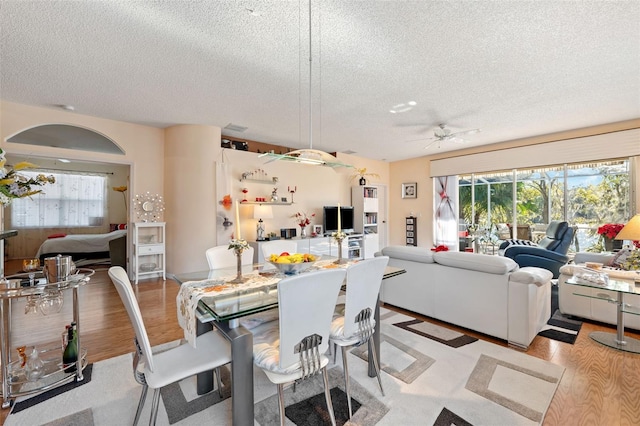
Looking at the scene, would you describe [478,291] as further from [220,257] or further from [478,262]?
[220,257]

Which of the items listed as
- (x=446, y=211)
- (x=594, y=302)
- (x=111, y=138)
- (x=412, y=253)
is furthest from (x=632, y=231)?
(x=111, y=138)

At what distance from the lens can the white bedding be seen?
6312mm

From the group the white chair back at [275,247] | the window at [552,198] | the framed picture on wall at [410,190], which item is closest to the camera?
the white chair back at [275,247]

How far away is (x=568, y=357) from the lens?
7.91ft

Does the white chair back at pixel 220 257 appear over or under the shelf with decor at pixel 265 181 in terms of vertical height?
under

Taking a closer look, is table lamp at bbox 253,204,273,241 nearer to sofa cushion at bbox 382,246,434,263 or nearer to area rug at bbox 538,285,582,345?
sofa cushion at bbox 382,246,434,263

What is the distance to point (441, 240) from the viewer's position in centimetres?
740

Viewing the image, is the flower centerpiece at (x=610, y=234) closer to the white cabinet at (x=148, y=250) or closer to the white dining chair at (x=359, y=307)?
the white dining chair at (x=359, y=307)

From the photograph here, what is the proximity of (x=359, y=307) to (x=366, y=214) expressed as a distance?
5.88m

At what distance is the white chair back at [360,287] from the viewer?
1675 millimetres

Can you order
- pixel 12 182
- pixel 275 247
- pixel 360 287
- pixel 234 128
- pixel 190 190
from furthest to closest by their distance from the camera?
1. pixel 234 128
2. pixel 190 190
3. pixel 275 247
4. pixel 12 182
5. pixel 360 287

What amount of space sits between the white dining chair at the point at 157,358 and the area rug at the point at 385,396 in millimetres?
414

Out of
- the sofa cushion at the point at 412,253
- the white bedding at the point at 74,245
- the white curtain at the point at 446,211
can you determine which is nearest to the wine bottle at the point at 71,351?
the sofa cushion at the point at 412,253

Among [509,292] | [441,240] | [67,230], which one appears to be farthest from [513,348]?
[67,230]
